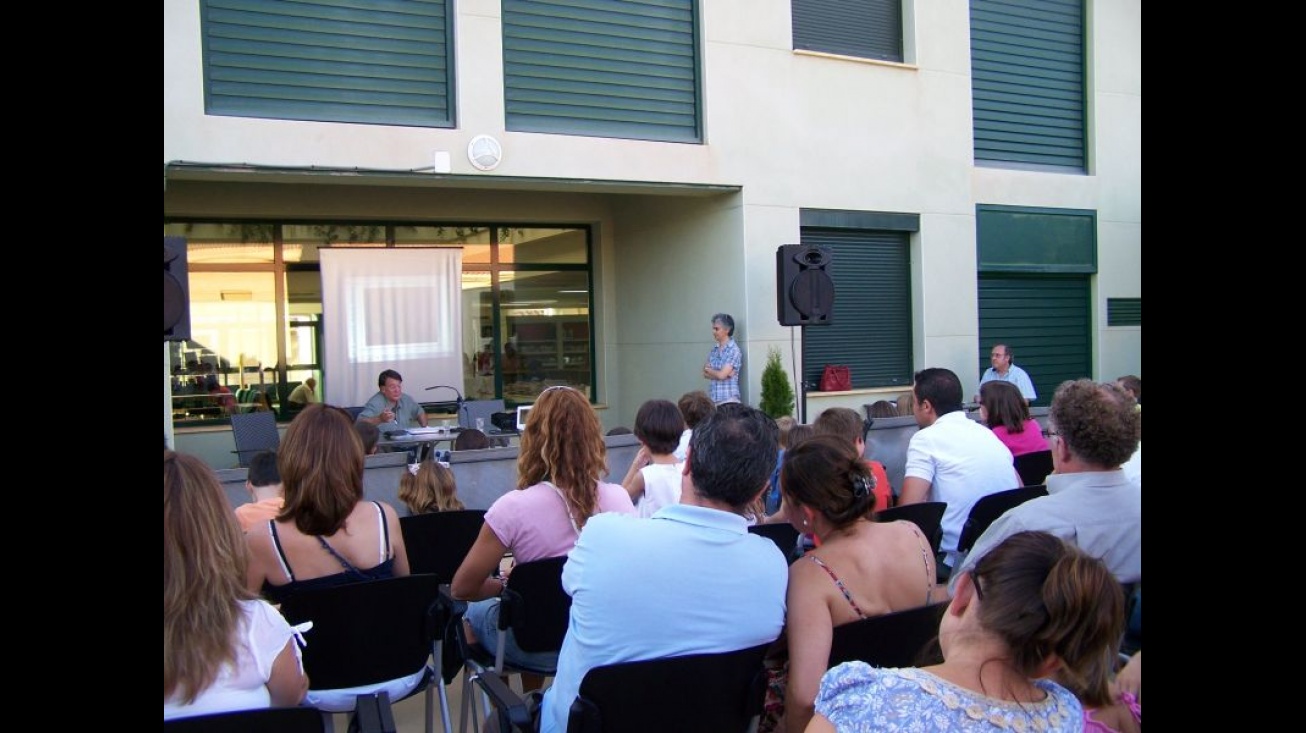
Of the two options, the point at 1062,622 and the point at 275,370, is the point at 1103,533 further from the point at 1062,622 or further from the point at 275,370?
the point at 275,370

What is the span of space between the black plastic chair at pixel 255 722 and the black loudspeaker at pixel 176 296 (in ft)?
12.9

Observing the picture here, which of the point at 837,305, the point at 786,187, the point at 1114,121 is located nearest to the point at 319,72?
the point at 786,187

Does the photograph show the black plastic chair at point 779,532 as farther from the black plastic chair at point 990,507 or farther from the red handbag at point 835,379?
the red handbag at point 835,379

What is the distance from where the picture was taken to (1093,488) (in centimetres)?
261

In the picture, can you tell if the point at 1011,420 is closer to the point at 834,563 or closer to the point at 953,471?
the point at 953,471

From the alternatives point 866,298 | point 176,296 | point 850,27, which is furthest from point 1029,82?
point 176,296

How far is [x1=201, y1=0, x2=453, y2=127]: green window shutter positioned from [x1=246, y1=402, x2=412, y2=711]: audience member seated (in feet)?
19.8

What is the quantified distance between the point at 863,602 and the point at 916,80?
9.45 metres

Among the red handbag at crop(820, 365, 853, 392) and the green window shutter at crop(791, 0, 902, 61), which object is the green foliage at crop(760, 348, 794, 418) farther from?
the green window shutter at crop(791, 0, 902, 61)

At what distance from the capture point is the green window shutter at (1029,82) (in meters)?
11.3

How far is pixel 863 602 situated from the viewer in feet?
7.22

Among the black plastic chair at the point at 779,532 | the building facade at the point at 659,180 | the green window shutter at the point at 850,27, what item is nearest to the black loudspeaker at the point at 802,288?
the building facade at the point at 659,180

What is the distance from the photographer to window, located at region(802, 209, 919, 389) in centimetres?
1028

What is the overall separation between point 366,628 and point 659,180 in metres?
7.19
